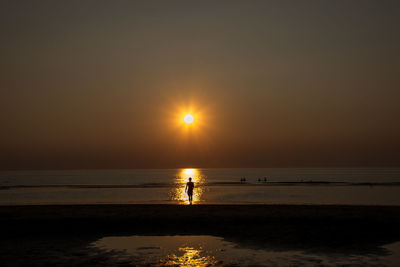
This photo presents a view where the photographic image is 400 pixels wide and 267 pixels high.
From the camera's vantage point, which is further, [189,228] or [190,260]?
[189,228]

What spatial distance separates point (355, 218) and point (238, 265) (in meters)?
12.6

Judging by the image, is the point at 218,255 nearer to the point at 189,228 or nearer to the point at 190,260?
the point at 190,260

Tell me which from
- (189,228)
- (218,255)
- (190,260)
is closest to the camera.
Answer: (190,260)

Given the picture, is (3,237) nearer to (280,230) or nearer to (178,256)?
(178,256)

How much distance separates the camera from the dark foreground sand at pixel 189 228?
15797 millimetres

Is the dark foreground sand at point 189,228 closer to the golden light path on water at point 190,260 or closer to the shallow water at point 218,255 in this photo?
the shallow water at point 218,255

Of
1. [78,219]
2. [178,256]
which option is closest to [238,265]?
[178,256]

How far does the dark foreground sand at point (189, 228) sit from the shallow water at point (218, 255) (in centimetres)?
69

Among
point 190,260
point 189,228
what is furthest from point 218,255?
point 189,228

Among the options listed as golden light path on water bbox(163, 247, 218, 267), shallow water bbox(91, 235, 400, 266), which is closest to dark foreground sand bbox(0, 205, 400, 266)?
shallow water bbox(91, 235, 400, 266)

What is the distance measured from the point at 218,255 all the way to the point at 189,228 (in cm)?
631

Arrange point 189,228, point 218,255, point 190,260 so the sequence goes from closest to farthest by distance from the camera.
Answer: point 190,260, point 218,255, point 189,228

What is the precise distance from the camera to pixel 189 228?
21.3 m

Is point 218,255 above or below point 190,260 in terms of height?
above
